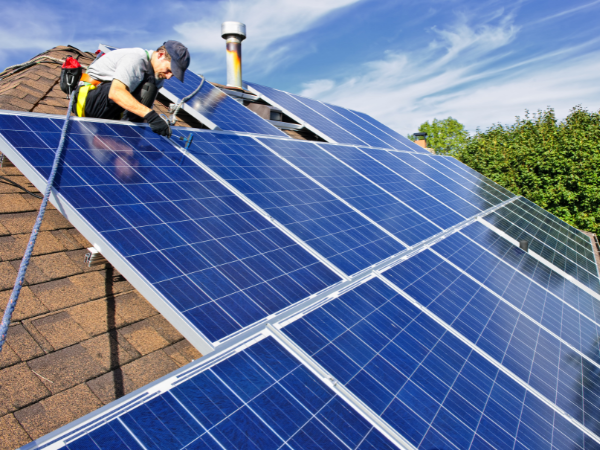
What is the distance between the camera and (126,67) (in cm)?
535

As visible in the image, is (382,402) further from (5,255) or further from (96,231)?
(5,255)

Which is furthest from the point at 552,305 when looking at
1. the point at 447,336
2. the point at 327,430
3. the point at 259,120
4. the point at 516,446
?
the point at 259,120

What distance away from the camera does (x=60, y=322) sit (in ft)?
11.1

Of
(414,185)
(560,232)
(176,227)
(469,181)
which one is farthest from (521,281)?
(469,181)

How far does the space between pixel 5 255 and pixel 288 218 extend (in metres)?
2.79

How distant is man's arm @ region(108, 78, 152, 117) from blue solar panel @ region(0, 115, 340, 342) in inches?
14.2

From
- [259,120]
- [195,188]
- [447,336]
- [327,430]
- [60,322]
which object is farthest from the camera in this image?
[259,120]

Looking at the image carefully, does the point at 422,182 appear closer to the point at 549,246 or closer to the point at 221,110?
the point at 549,246

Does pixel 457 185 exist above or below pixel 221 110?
below

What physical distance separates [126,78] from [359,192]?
3.86 m

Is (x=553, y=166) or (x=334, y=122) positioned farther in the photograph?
(x=553, y=166)

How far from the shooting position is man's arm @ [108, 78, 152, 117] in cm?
510

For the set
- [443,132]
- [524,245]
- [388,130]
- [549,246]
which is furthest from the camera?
[443,132]

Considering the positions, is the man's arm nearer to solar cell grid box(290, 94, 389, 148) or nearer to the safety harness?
the safety harness
